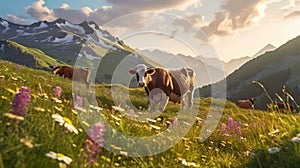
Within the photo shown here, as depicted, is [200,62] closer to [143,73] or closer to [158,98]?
[143,73]

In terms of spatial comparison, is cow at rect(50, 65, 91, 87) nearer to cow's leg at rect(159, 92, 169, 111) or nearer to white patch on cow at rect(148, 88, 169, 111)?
white patch on cow at rect(148, 88, 169, 111)

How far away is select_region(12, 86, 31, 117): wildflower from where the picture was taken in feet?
13.8

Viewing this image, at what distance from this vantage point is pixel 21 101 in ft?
13.8

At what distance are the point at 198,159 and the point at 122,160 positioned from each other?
6.36 ft

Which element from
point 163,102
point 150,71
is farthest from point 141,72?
point 163,102

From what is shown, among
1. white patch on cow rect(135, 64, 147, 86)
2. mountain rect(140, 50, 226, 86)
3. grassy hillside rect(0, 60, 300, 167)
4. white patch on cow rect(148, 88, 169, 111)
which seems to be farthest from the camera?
white patch on cow rect(148, 88, 169, 111)

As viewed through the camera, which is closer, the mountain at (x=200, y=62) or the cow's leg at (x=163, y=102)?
the mountain at (x=200, y=62)

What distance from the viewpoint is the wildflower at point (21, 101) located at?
419 centimetres

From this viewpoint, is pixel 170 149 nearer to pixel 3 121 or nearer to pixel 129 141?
pixel 129 141

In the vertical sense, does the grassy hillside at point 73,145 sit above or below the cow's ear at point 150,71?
below

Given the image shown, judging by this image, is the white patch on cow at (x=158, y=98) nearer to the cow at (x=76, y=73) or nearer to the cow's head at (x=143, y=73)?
the cow's head at (x=143, y=73)

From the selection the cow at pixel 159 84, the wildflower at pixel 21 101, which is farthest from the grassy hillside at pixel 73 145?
the cow at pixel 159 84

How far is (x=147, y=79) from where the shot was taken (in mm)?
16641

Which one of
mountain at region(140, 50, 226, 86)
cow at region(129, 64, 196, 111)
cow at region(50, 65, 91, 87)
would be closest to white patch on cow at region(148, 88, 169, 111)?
cow at region(129, 64, 196, 111)
